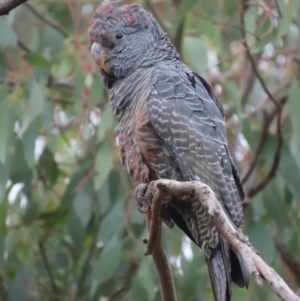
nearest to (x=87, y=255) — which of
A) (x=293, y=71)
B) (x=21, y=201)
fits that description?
(x=21, y=201)

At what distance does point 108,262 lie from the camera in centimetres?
341

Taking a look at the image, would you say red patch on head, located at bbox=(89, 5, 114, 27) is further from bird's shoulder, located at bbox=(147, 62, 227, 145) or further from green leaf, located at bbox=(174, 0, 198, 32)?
green leaf, located at bbox=(174, 0, 198, 32)

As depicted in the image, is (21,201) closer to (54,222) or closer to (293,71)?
(54,222)

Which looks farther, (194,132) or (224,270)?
(194,132)

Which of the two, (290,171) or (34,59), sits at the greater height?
(34,59)

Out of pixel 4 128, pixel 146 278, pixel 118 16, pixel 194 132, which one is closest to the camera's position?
pixel 194 132

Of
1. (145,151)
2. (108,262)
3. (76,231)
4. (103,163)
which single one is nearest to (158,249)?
(145,151)

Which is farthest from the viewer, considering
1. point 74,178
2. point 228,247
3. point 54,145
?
point 54,145

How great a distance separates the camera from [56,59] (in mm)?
3795

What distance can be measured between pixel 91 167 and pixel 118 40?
1.20 meters

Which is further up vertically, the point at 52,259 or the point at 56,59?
the point at 56,59

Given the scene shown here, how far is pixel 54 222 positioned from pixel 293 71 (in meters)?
1.49

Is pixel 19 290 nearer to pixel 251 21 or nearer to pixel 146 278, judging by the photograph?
pixel 146 278

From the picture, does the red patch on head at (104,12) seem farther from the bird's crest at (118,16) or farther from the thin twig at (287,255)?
the thin twig at (287,255)
